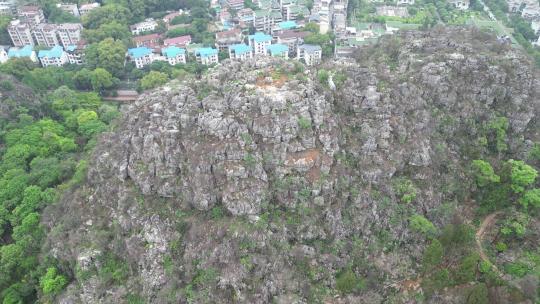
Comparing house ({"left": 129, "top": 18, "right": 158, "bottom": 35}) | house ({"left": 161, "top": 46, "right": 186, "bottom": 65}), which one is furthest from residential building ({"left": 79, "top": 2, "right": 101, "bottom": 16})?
house ({"left": 161, "top": 46, "right": 186, "bottom": 65})

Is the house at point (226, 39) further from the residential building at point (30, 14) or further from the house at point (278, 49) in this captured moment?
the residential building at point (30, 14)

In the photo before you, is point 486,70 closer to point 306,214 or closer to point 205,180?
point 306,214

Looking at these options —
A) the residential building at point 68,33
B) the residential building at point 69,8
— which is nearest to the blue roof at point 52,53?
the residential building at point 68,33

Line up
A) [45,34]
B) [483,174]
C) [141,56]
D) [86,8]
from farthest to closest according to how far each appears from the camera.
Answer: [86,8]
[45,34]
[141,56]
[483,174]

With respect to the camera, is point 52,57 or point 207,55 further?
point 52,57

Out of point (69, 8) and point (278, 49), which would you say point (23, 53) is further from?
point (278, 49)

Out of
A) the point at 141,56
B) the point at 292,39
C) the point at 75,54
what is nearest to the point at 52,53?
the point at 75,54

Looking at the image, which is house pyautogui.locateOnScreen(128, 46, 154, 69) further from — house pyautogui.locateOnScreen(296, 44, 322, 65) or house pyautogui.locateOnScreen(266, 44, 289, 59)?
house pyautogui.locateOnScreen(296, 44, 322, 65)
